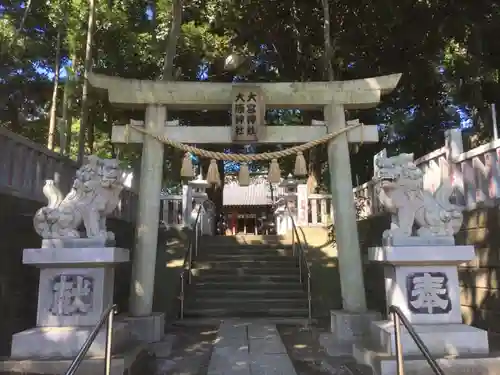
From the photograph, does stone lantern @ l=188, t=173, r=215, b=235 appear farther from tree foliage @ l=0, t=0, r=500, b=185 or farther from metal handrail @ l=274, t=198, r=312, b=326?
metal handrail @ l=274, t=198, r=312, b=326

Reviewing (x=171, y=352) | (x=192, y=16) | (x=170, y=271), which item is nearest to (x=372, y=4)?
(x=192, y=16)

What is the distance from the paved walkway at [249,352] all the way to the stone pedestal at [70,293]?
4.12 ft

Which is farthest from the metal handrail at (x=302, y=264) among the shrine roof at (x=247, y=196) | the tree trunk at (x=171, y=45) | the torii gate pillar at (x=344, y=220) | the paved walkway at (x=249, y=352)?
the shrine roof at (x=247, y=196)

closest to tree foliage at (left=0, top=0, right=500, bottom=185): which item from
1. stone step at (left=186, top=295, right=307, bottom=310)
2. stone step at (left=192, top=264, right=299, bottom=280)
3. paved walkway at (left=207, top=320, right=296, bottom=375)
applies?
stone step at (left=192, top=264, right=299, bottom=280)

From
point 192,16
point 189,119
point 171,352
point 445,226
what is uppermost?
point 192,16

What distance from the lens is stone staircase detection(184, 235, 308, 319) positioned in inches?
340

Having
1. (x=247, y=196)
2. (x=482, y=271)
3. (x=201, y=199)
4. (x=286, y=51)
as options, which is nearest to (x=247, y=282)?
(x=201, y=199)

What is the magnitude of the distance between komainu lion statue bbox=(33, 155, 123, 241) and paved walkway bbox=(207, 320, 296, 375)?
2.02 meters

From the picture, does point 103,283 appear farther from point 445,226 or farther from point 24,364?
point 445,226

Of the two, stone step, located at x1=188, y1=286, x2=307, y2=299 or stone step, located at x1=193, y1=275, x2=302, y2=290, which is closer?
stone step, located at x1=188, y1=286, x2=307, y2=299

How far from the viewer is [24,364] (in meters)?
4.43

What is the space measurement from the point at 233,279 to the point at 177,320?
6.28ft

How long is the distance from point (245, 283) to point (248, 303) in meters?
0.80

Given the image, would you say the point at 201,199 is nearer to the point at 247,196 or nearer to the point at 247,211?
the point at 247,211
